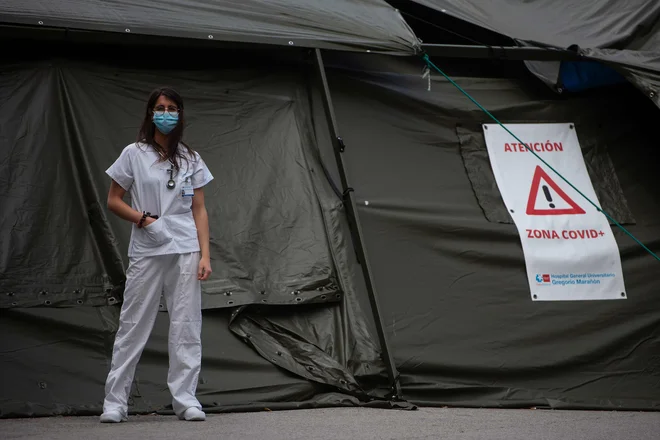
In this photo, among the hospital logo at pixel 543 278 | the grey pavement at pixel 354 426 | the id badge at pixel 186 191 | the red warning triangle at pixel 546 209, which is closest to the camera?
the grey pavement at pixel 354 426

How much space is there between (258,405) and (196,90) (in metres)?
1.88

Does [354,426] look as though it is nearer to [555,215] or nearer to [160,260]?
[160,260]

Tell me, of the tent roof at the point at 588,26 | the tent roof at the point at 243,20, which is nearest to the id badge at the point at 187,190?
the tent roof at the point at 243,20

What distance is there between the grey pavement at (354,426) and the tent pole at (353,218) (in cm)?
40

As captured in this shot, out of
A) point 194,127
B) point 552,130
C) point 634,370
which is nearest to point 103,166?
point 194,127

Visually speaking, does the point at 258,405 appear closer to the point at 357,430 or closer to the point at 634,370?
the point at 357,430

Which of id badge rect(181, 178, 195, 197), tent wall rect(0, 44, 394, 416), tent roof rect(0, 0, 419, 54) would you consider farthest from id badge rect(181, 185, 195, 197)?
tent roof rect(0, 0, 419, 54)

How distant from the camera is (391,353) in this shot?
5.47m

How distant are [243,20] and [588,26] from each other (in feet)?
7.36

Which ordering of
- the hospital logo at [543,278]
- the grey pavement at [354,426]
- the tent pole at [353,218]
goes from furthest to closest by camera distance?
the hospital logo at [543,278] → the tent pole at [353,218] → the grey pavement at [354,426]

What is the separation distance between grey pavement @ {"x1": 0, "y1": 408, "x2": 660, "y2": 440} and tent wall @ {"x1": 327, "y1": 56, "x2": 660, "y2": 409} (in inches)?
16.8

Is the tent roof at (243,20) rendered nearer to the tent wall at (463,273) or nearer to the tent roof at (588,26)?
the tent wall at (463,273)

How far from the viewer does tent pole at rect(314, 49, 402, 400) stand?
17.8 ft

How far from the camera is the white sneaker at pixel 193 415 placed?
15.3 ft
